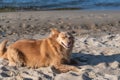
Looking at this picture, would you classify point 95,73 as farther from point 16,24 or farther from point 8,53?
point 16,24

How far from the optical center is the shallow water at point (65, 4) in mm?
20148

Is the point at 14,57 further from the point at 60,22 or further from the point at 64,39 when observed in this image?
the point at 60,22

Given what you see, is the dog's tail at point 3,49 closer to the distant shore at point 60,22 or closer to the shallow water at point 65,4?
the distant shore at point 60,22

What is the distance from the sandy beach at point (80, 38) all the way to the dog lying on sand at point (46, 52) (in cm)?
16

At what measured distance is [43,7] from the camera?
20.2m

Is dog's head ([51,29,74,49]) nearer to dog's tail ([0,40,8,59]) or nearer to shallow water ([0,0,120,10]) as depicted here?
dog's tail ([0,40,8,59])

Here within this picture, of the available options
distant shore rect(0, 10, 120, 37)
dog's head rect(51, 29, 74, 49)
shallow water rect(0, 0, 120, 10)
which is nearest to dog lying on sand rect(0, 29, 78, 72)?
dog's head rect(51, 29, 74, 49)

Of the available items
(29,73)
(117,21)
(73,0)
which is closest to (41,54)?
(29,73)

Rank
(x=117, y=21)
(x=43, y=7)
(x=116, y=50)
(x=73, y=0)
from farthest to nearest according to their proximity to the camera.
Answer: (x=73, y=0) < (x=43, y=7) < (x=117, y=21) < (x=116, y=50)

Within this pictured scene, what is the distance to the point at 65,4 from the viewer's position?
2094cm

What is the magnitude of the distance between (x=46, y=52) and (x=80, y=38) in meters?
3.25

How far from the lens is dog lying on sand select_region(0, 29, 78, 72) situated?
7949mm

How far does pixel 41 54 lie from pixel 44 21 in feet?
22.6

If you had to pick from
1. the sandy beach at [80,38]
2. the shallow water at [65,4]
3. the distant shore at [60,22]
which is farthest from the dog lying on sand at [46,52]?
the shallow water at [65,4]
